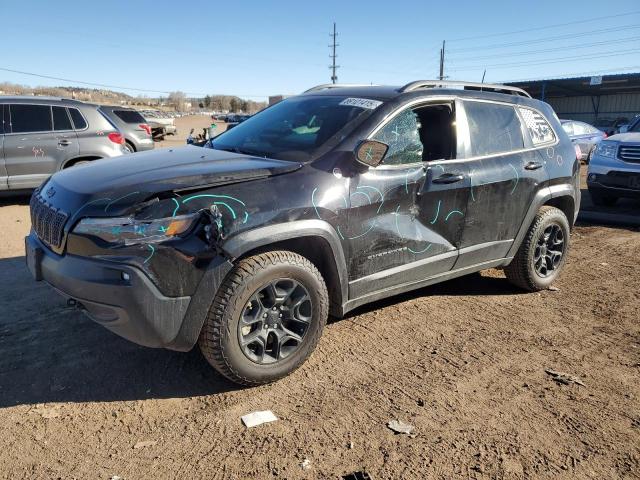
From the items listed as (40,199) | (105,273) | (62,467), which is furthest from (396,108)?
(62,467)

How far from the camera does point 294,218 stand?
10.2 feet

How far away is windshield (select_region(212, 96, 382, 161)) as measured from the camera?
357cm

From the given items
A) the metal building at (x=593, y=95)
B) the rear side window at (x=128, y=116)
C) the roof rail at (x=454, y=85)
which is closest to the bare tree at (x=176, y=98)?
the metal building at (x=593, y=95)

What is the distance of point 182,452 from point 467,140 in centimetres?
309

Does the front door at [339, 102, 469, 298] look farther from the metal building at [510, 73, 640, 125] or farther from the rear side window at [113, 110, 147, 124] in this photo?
the metal building at [510, 73, 640, 125]

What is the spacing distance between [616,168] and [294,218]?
760 cm

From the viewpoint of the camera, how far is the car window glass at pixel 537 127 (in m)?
4.80

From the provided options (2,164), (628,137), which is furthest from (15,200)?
(628,137)

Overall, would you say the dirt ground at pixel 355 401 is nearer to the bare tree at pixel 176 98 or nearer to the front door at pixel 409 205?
the front door at pixel 409 205

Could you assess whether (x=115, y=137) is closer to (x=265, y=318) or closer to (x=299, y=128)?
(x=299, y=128)

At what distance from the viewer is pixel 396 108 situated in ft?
12.3

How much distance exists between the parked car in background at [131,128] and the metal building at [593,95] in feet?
101

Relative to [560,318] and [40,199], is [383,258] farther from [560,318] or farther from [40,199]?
[40,199]

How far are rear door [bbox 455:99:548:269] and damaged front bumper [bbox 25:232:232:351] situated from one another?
2.25 m
